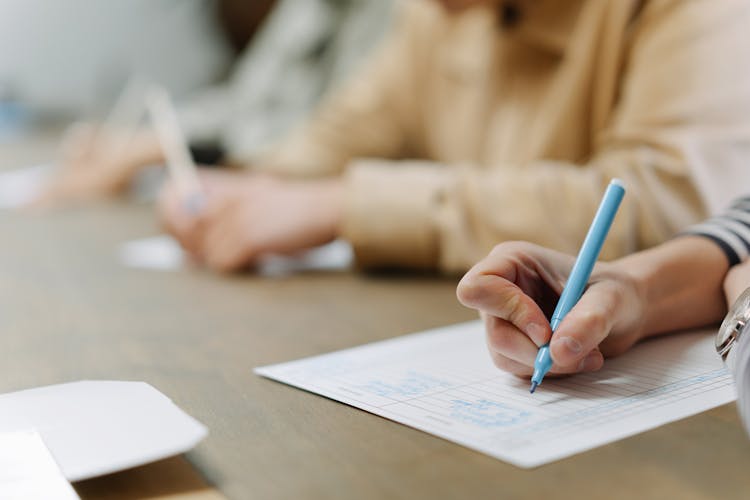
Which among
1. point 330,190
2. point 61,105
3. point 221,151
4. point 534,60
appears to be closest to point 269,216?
point 330,190

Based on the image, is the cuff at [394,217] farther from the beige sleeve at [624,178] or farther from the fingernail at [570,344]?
the fingernail at [570,344]

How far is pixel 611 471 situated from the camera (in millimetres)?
366

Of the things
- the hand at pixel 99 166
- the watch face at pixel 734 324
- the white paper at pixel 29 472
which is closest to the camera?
the white paper at pixel 29 472

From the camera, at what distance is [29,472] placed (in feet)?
1.20

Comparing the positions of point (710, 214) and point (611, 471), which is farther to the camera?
point (710, 214)

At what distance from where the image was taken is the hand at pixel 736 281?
1.76ft

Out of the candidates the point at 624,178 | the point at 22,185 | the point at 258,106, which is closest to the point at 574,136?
the point at 624,178

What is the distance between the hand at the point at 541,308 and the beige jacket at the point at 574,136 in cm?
7

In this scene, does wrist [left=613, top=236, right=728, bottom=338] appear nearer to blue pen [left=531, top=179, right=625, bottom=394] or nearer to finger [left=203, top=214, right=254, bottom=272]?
blue pen [left=531, top=179, right=625, bottom=394]

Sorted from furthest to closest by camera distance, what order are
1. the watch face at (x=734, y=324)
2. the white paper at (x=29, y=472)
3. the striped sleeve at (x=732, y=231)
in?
1. the striped sleeve at (x=732, y=231)
2. the watch face at (x=734, y=324)
3. the white paper at (x=29, y=472)

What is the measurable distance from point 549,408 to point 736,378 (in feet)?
0.30

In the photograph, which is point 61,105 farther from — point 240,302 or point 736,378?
point 736,378

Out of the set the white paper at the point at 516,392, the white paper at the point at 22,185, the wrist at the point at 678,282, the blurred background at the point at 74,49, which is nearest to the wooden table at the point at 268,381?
the white paper at the point at 516,392

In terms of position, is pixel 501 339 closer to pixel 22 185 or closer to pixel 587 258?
pixel 587 258
